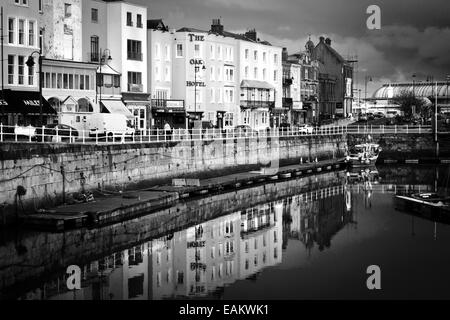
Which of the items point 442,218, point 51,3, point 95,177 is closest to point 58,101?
point 51,3

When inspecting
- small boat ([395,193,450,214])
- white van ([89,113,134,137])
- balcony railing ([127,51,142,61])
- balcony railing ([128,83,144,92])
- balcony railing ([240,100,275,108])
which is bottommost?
small boat ([395,193,450,214])

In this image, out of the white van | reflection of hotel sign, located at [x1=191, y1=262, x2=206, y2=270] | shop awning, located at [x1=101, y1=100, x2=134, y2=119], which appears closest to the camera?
reflection of hotel sign, located at [x1=191, y1=262, x2=206, y2=270]

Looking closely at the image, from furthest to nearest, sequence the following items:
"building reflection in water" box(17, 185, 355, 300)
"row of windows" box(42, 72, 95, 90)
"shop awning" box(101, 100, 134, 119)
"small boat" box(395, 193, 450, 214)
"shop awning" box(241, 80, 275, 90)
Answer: "shop awning" box(241, 80, 275, 90)
"shop awning" box(101, 100, 134, 119)
"row of windows" box(42, 72, 95, 90)
"small boat" box(395, 193, 450, 214)
"building reflection in water" box(17, 185, 355, 300)

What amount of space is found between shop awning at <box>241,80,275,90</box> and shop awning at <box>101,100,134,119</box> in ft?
89.7

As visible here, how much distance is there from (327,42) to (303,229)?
111 metres

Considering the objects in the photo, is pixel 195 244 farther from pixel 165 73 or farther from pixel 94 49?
pixel 165 73

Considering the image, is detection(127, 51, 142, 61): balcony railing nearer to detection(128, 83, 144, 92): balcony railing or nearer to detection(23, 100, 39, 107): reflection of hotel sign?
detection(128, 83, 144, 92): balcony railing

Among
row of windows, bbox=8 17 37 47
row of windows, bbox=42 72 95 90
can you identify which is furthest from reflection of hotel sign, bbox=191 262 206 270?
row of windows, bbox=42 72 95 90

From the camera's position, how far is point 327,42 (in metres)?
158

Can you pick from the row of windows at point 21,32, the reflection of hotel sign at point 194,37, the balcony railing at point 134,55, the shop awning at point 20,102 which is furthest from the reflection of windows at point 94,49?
the reflection of hotel sign at point 194,37

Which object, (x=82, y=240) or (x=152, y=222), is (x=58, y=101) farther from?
(x=82, y=240)

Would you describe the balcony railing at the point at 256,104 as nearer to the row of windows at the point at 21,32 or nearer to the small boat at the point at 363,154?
the small boat at the point at 363,154

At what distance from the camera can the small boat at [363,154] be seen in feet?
310

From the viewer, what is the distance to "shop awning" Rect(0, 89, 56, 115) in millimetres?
58406
